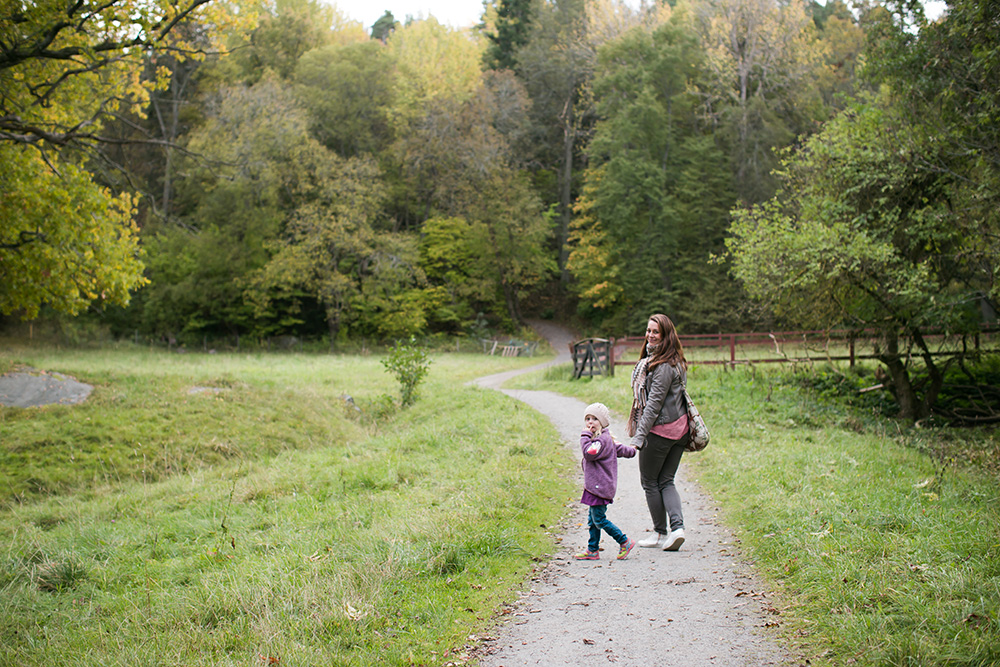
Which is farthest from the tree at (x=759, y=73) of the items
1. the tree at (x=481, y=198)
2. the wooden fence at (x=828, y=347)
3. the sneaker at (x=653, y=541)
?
the sneaker at (x=653, y=541)

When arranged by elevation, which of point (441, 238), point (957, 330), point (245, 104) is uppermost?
point (245, 104)

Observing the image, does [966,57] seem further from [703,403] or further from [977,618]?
[977,618]

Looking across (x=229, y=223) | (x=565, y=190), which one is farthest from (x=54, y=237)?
(x=565, y=190)

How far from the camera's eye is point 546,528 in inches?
249

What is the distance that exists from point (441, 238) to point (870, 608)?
39374mm

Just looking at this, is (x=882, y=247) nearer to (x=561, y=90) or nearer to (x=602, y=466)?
(x=602, y=466)

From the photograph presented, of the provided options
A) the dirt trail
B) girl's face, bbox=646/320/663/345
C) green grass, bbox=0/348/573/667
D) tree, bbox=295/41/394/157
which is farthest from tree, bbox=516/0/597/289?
the dirt trail

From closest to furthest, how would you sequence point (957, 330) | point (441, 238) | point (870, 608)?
1. point (870, 608)
2. point (957, 330)
3. point (441, 238)

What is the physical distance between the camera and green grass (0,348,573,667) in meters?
4.13

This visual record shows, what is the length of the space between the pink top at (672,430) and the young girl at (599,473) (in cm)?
27

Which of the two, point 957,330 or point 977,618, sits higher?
point 957,330

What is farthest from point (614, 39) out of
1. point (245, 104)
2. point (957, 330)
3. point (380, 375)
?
point (957, 330)

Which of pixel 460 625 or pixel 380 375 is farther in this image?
pixel 380 375

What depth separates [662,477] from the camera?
222 inches
